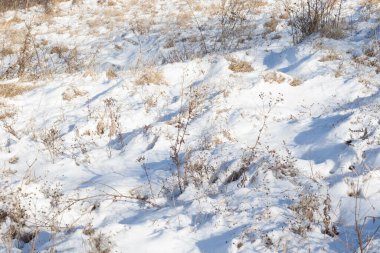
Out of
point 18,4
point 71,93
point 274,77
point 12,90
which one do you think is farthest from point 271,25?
point 18,4

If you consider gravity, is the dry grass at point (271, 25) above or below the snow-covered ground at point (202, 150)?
above

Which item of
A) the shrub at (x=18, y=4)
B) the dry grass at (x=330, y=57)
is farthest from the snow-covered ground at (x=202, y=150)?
the shrub at (x=18, y=4)

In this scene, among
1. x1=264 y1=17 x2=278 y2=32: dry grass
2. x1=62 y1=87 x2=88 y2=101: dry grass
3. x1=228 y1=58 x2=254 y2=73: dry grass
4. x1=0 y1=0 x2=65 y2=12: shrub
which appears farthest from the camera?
x1=0 y1=0 x2=65 y2=12: shrub

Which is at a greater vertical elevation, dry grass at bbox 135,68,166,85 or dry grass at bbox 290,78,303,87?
dry grass at bbox 135,68,166,85

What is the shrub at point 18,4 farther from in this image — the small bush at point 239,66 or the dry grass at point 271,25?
the small bush at point 239,66

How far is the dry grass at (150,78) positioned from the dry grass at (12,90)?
152cm

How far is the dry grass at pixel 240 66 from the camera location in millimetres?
5441

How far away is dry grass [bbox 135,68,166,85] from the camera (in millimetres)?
5367

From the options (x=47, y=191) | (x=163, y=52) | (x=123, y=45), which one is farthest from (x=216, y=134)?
(x=123, y=45)

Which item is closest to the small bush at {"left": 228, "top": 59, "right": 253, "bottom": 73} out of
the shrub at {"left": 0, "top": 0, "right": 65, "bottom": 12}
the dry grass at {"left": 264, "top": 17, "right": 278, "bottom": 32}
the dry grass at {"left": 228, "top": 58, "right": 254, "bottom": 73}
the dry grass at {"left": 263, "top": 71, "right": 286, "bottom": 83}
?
the dry grass at {"left": 228, "top": 58, "right": 254, "bottom": 73}

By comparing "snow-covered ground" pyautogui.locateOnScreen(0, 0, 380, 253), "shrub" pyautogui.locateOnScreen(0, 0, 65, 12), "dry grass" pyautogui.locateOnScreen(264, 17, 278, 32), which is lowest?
"snow-covered ground" pyautogui.locateOnScreen(0, 0, 380, 253)

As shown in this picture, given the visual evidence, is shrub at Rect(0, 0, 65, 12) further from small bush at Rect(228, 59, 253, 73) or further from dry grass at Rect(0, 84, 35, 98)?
small bush at Rect(228, 59, 253, 73)

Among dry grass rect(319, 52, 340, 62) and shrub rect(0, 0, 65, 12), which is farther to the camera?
shrub rect(0, 0, 65, 12)

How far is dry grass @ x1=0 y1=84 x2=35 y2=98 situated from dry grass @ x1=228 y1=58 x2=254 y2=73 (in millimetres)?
2767
